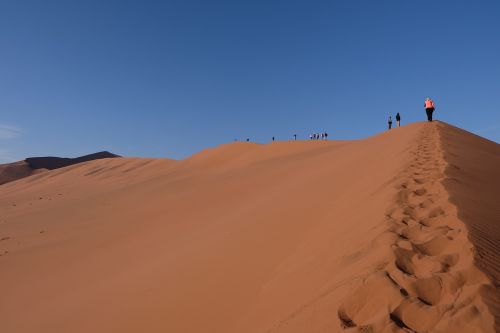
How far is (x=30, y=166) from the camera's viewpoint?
6938 cm

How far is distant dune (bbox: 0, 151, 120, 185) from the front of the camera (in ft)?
208

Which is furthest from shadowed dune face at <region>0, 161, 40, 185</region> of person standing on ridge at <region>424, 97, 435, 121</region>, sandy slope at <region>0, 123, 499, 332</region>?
person standing on ridge at <region>424, 97, 435, 121</region>

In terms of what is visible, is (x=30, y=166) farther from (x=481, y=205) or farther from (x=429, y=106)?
(x=481, y=205)

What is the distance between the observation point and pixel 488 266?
8.47 feet

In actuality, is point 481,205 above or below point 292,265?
above

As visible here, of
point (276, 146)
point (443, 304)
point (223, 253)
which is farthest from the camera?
point (276, 146)

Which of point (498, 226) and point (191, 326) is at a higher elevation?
point (498, 226)

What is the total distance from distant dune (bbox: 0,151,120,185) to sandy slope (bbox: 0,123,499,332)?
198 feet

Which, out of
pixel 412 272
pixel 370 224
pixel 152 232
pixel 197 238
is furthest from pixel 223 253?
pixel 152 232

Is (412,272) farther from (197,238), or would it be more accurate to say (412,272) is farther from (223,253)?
(197,238)

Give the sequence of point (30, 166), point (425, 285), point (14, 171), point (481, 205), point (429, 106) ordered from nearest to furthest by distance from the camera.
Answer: point (425, 285), point (481, 205), point (429, 106), point (14, 171), point (30, 166)

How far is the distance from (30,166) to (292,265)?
3003 inches

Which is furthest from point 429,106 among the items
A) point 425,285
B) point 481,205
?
point 425,285

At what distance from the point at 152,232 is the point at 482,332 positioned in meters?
9.49
